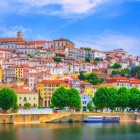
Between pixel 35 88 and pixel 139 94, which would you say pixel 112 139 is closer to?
pixel 139 94

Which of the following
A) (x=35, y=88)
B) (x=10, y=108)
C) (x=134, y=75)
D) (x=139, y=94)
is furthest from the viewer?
(x=134, y=75)

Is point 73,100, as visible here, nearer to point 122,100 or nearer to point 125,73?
point 122,100

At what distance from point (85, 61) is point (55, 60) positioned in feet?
46.7

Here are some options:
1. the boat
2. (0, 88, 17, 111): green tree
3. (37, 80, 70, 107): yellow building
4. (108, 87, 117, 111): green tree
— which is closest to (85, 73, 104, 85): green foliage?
(37, 80, 70, 107): yellow building

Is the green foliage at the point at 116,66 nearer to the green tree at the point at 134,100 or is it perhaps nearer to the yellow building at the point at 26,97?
the yellow building at the point at 26,97

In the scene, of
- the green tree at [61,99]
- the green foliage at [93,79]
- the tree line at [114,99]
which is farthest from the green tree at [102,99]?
the green foliage at [93,79]

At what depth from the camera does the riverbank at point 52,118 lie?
55.2m

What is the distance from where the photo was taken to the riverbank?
55.2m

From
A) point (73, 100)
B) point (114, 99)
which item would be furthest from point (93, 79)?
point (73, 100)

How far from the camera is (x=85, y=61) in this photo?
423 feet

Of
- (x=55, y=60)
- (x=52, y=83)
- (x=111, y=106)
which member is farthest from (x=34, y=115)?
(x=55, y=60)

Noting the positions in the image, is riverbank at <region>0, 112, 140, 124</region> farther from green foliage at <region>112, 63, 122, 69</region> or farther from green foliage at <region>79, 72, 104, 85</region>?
green foliage at <region>112, 63, 122, 69</region>

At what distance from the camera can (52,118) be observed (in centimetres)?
5809

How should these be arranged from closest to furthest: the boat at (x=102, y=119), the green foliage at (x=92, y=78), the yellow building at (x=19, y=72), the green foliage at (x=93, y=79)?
1. the boat at (x=102, y=119)
2. the yellow building at (x=19, y=72)
3. the green foliage at (x=93, y=79)
4. the green foliage at (x=92, y=78)
